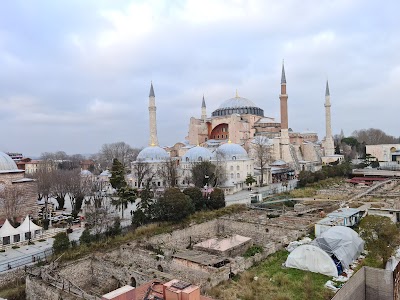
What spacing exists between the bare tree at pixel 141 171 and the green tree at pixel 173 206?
1171 cm

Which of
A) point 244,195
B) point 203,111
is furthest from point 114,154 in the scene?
point 244,195

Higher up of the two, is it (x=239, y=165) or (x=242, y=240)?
(x=239, y=165)

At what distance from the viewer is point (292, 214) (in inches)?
724

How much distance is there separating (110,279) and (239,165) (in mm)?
19854

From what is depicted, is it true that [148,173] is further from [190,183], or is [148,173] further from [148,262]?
[148,262]

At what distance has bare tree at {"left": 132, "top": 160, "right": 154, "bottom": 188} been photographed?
28375 millimetres

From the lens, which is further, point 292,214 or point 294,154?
point 294,154

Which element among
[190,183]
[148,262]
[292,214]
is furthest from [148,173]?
[148,262]

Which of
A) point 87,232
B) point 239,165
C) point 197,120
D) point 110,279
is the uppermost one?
point 197,120

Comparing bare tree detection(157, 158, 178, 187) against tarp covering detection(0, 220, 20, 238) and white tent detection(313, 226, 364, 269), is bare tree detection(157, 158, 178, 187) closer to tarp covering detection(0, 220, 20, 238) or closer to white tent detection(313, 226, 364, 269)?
tarp covering detection(0, 220, 20, 238)

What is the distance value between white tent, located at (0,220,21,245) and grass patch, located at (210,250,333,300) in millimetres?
10314

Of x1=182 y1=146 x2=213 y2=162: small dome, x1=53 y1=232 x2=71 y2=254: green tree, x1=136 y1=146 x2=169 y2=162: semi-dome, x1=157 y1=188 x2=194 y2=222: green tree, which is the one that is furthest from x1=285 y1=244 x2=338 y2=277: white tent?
x1=136 y1=146 x2=169 y2=162: semi-dome

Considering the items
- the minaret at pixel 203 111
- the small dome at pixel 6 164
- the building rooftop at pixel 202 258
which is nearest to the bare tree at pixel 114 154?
the minaret at pixel 203 111

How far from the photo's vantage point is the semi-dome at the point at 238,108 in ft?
149
